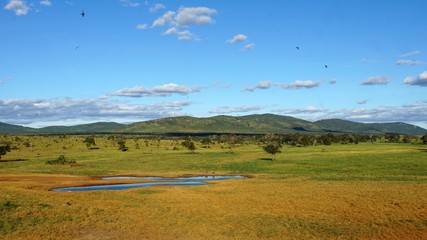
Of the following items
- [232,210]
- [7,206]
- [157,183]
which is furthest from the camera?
[157,183]

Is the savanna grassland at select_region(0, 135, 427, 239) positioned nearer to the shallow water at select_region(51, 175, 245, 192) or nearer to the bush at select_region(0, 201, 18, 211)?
the bush at select_region(0, 201, 18, 211)

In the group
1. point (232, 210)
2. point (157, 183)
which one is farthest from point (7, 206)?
point (157, 183)

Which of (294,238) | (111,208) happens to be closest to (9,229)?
(111,208)

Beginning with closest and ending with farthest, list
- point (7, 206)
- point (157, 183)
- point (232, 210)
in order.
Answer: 1. point (7, 206)
2. point (232, 210)
3. point (157, 183)

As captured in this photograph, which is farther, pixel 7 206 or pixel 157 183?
pixel 157 183

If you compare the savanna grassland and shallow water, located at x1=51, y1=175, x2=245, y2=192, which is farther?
shallow water, located at x1=51, y1=175, x2=245, y2=192

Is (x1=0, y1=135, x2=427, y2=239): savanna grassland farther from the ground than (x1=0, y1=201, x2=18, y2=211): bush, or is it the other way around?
(x1=0, y1=201, x2=18, y2=211): bush

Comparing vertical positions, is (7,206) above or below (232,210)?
above

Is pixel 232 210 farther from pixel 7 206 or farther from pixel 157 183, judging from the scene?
pixel 157 183

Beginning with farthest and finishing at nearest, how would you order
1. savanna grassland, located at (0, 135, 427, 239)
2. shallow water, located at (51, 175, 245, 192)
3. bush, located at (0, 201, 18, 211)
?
1. shallow water, located at (51, 175, 245, 192)
2. bush, located at (0, 201, 18, 211)
3. savanna grassland, located at (0, 135, 427, 239)

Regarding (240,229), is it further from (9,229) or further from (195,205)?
(9,229)

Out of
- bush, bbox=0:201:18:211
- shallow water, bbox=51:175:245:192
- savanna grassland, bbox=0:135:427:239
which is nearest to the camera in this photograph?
savanna grassland, bbox=0:135:427:239

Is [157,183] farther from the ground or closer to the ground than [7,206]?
closer to the ground

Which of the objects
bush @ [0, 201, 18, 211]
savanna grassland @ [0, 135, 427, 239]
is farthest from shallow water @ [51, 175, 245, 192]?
bush @ [0, 201, 18, 211]
